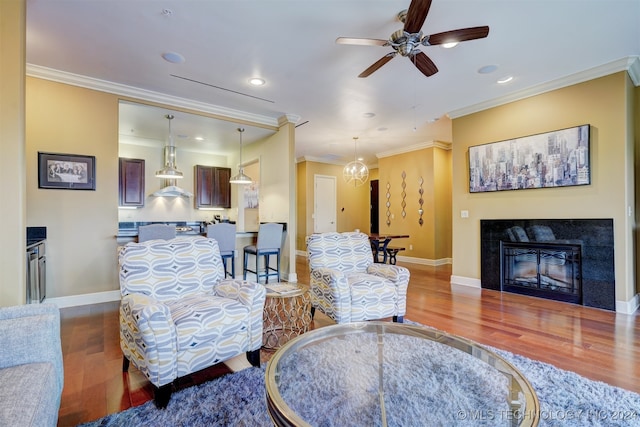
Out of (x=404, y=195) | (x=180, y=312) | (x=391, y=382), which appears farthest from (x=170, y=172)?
(x=404, y=195)

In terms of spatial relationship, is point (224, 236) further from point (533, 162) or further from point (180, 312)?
point (533, 162)

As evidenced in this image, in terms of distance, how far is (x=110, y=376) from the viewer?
6.63 ft

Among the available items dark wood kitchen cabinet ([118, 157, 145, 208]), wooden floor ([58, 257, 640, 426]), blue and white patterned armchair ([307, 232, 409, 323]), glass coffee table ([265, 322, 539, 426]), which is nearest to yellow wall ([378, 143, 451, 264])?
wooden floor ([58, 257, 640, 426])

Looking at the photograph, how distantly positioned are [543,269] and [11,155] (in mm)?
5415

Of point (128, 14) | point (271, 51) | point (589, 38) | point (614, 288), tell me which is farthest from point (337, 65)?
point (614, 288)

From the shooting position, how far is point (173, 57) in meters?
3.14

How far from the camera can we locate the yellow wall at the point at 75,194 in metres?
3.43

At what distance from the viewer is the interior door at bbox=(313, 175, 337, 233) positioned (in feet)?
27.5

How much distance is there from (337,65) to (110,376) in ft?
11.4

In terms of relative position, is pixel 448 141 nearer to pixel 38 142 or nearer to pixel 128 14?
pixel 128 14

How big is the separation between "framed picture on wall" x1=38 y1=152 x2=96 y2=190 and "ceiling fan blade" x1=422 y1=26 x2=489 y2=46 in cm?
401

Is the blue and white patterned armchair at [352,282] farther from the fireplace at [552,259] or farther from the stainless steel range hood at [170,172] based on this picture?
the stainless steel range hood at [170,172]

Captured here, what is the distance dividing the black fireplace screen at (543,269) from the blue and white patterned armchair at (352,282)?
7.26ft

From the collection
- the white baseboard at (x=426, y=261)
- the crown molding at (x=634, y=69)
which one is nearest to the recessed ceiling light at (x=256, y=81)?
the crown molding at (x=634, y=69)
